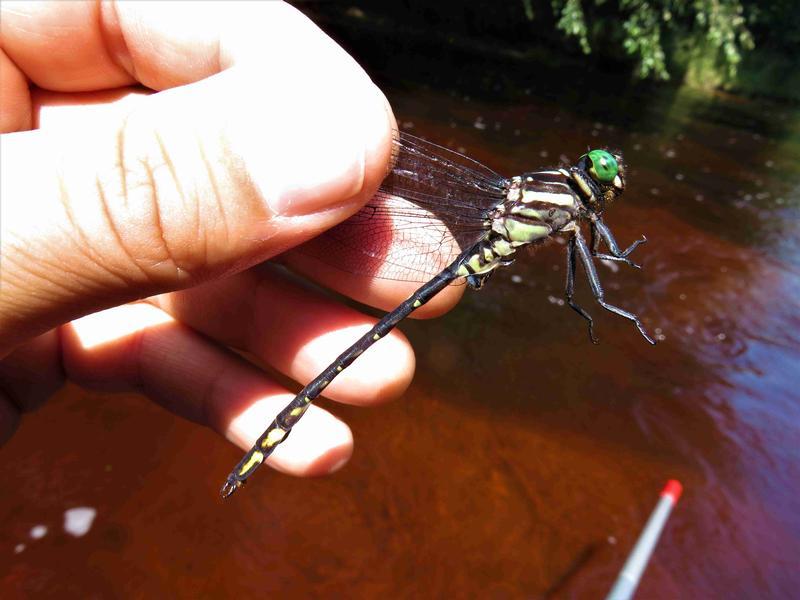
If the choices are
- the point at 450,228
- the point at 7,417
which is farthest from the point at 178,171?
the point at 7,417

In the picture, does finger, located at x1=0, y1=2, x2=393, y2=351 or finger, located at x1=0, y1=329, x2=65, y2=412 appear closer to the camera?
finger, located at x1=0, y1=2, x2=393, y2=351

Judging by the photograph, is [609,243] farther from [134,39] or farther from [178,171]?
[134,39]

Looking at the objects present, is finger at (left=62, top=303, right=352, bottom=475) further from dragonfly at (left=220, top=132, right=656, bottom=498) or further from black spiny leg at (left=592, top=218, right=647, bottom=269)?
black spiny leg at (left=592, top=218, right=647, bottom=269)

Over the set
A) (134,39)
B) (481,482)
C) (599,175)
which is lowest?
(481,482)

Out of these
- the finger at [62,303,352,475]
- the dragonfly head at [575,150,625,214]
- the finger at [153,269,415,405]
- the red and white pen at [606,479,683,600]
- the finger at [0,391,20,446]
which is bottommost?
the finger at [0,391,20,446]

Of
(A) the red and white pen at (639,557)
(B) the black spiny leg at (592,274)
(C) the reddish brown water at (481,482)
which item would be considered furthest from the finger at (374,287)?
(A) the red and white pen at (639,557)

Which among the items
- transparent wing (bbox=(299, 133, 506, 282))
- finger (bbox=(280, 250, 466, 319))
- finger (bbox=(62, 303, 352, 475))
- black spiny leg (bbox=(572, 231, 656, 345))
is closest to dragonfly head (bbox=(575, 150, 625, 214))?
black spiny leg (bbox=(572, 231, 656, 345))

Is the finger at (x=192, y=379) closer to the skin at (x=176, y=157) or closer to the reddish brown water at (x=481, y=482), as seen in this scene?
the reddish brown water at (x=481, y=482)
